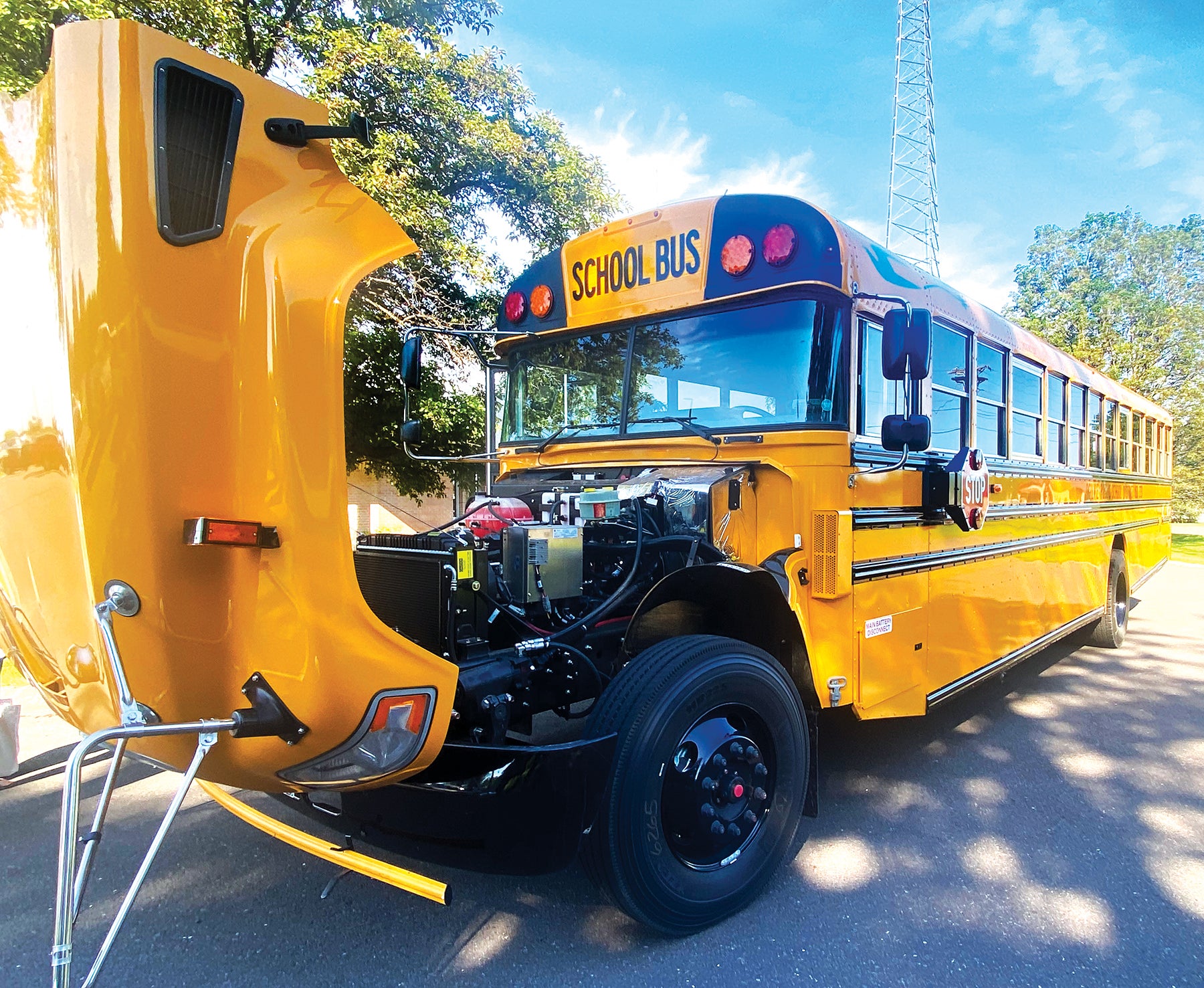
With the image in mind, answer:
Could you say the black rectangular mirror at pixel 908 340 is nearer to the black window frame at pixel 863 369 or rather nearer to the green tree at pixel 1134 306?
the black window frame at pixel 863 369

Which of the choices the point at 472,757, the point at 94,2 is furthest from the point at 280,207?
the point at 94,2

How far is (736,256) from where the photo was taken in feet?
10.3

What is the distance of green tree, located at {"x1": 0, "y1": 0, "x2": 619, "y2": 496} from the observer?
8.12 metres

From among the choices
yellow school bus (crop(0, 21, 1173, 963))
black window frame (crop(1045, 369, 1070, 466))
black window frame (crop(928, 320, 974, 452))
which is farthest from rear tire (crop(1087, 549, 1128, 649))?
black window frame (crop(928, 320, 974, 452))

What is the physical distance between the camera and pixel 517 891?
2.77 m

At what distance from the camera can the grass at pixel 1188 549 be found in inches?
678

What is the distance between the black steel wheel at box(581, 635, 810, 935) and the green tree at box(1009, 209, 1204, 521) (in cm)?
2445

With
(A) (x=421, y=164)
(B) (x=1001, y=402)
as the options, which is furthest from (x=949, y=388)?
(A) (x=421, y=164)

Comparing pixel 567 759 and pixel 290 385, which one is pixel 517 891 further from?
pixel 290 385

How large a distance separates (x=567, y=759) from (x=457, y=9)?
10.8 metres

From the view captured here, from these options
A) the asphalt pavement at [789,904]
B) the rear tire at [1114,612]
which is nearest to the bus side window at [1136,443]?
the rear tire at [1114,612]

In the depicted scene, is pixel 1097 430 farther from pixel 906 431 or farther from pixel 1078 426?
pixel 906 431

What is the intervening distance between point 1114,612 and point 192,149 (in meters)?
8.24

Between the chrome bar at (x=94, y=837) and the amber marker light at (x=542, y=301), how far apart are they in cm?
271
